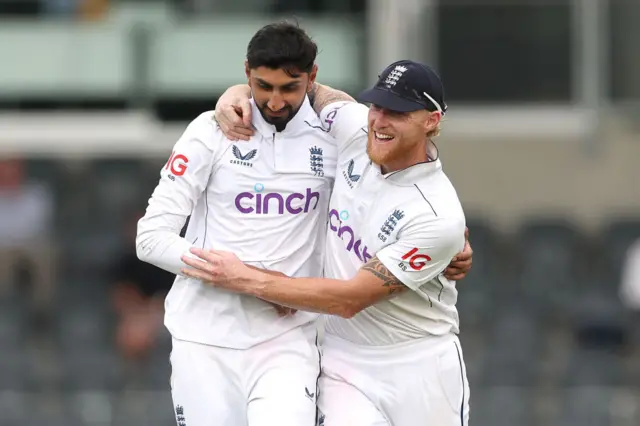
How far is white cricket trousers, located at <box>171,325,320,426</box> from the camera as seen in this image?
5.21m

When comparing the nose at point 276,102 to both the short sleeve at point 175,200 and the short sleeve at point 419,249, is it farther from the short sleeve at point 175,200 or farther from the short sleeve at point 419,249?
the short sleeve at point 419,249

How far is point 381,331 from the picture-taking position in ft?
17.8

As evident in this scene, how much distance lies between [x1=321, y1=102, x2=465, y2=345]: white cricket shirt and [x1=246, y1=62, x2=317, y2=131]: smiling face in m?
0.24

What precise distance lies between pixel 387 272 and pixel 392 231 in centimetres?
17

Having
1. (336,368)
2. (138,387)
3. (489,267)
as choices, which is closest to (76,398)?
(138,387)

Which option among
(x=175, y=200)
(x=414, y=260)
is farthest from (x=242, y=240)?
(x=414, y=260)

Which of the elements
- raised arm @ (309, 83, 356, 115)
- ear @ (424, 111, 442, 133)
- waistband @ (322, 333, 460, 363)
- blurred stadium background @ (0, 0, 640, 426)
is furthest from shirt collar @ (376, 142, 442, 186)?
blurred stadium background @ (0, 0, 640, 426)

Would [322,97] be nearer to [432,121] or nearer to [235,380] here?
[432,121]

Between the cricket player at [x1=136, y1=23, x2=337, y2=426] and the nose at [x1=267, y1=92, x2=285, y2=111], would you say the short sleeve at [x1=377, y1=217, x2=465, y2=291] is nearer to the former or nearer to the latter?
the cricket player at [x1=136, y1=23, x2=337, y2=426]

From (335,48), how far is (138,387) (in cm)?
353

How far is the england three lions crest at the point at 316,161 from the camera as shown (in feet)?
17.6

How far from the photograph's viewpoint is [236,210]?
5273mm

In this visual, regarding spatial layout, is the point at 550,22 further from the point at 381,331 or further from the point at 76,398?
the point at 381,331

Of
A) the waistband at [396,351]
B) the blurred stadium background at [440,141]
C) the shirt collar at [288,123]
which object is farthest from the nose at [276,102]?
the blurred stadium background at [440,141]
